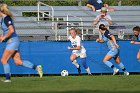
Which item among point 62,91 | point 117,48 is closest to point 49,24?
point 117,48

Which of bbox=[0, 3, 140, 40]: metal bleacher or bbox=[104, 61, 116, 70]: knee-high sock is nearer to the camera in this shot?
bbox=[104, 61, 116, 70]: knee-high sock

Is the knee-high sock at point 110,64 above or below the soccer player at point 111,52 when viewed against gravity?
below

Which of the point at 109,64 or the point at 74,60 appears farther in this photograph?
the point at 74,60

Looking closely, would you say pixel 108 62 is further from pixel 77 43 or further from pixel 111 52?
pixel 77 43

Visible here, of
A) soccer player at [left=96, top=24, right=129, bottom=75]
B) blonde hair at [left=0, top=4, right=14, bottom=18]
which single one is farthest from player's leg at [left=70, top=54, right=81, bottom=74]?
blonde hair at [left=0, top=4, right=14, bottom=18]

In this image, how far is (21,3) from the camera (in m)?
32.8

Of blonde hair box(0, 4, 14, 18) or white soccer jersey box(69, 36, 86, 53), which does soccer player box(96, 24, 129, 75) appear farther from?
blonde hair box(0, 4, 14, 18)

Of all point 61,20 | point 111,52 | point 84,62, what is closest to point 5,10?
point 84,62

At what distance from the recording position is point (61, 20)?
88.3ft

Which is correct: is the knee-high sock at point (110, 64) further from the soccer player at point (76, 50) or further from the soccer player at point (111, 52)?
the soccer player at point (76, 50)

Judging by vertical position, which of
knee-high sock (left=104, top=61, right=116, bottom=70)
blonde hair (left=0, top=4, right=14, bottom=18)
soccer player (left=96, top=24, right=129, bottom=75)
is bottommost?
knee-high sock (left=104, top=61, right=116, bottom=70)

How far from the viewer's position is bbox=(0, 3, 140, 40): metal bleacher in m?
24.2

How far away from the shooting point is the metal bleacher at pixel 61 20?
24.2m

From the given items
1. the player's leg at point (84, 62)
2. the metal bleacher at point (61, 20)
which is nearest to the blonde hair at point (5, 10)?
the player's leg at point (84, 62)
